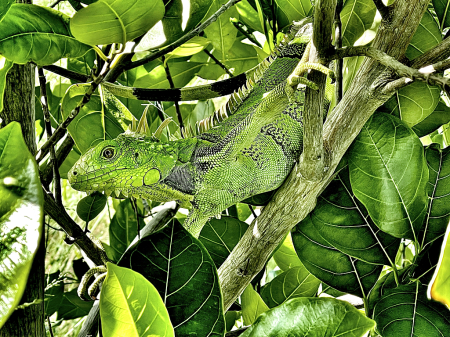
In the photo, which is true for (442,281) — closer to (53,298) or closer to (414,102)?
(414,102)

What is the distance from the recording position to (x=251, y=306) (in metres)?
0.68

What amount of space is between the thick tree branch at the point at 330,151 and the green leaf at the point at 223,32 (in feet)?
1.26

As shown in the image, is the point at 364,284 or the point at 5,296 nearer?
the point at 5,296

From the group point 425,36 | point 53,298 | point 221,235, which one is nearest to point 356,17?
point 425,36

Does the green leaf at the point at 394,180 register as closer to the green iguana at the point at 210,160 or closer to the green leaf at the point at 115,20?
the green iguana at the point at 210,160

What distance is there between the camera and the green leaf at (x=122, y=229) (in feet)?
3.22

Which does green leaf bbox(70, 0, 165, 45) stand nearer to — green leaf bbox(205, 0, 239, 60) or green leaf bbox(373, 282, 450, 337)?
green leaf bbox(205, 0, 239, 60)

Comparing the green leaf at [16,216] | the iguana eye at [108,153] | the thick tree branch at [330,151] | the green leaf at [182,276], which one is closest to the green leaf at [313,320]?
the green leaf at [182,276]

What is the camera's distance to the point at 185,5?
64 cm

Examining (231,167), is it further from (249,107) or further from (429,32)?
(429,32)

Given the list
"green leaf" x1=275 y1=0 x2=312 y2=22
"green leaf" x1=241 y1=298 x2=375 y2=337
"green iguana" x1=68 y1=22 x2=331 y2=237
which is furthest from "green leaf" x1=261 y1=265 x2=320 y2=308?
"green leaf" x1=275 y1=0 x2=312 y2=22

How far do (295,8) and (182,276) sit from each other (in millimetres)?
559

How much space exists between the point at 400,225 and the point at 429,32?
0.33 m

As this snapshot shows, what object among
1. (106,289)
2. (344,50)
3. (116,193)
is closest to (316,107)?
(344,50)
